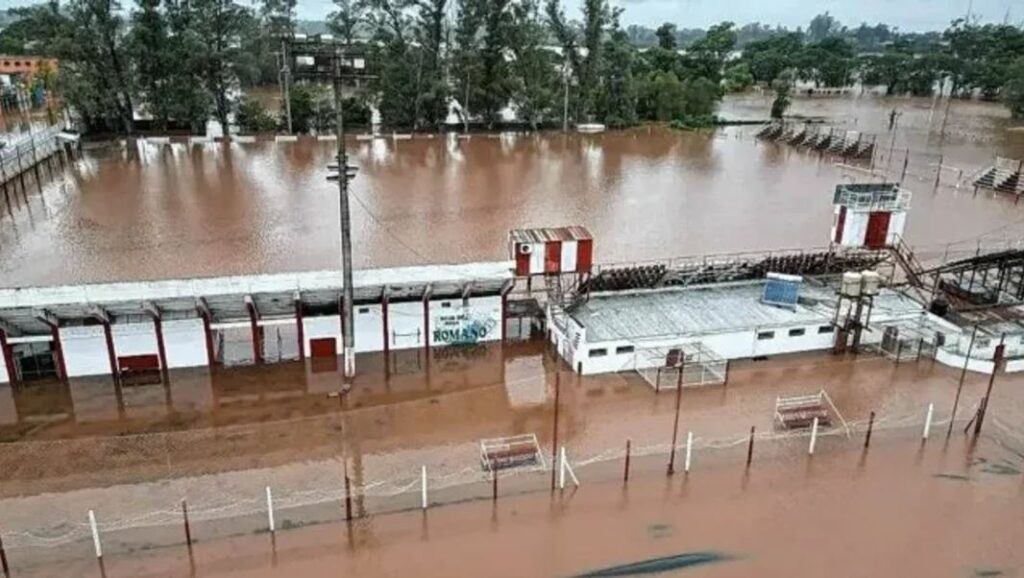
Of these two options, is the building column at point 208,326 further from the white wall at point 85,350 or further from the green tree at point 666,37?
the green tree at point 666,37


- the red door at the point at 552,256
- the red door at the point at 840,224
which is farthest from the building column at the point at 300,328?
the red door at the point at 840,224

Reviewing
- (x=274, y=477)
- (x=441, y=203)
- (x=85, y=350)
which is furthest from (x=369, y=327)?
(x=441, y=203)

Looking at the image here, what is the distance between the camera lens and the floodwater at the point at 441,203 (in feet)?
148

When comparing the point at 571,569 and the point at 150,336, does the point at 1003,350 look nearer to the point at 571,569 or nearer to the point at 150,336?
the point at 571,569

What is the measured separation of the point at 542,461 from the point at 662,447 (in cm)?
421

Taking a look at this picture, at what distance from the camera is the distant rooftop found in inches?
1252

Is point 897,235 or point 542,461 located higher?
point 897,235

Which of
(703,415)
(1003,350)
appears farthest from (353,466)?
(1003,350)

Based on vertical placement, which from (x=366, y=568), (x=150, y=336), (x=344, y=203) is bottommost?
(x=366, y=568)

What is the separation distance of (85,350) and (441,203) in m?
29.5

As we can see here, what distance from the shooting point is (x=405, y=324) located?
107 ft

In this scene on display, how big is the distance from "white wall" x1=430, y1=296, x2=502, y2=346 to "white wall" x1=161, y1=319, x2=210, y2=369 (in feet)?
29.8

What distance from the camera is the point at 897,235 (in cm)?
3625

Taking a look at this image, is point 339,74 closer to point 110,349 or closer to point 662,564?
point 110,349
